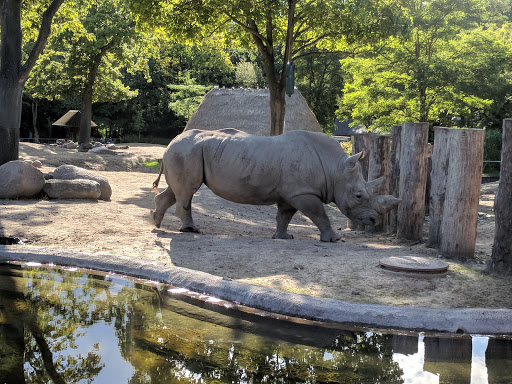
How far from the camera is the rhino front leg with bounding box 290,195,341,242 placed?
8656 mm

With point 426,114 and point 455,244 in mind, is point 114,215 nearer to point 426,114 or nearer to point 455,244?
point 455,244

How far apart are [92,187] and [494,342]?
8.21 metres

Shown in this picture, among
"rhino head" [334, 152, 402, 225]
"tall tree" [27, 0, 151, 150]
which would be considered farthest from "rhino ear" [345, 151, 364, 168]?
"tall tree" [27, 0, 151, 150]

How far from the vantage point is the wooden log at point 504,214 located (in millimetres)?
6281

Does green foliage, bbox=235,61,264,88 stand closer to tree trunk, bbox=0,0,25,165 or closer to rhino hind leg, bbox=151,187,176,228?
tree trunk, bbox=0,0,25,165

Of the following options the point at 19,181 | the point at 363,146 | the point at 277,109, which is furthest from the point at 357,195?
the point at 277,109

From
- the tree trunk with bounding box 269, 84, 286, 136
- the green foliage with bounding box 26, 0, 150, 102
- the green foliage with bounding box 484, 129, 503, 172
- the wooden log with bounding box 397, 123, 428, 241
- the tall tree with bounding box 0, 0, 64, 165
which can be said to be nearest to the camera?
the wooden log with bounding box 397, 123, 428, 241

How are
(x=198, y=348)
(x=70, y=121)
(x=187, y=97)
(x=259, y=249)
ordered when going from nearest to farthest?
(x=198, y=348), (x=259, y=249), (x=70, y=121), (x=187, y=97)

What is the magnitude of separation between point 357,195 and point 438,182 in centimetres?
118

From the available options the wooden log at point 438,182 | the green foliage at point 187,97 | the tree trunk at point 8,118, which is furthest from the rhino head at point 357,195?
the green foliage at point 187,97

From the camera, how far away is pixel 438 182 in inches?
308

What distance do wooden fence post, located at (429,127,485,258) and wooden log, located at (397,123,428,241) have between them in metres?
1.08

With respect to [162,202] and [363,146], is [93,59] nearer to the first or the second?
[162,202]

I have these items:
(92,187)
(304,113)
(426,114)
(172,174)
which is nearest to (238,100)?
(304,113)
